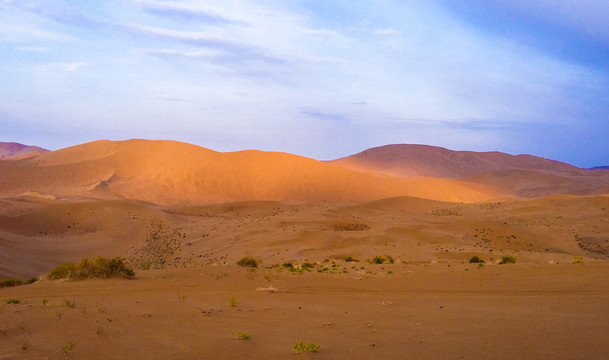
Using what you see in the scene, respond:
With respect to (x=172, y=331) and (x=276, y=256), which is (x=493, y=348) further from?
(x=276, y=256)

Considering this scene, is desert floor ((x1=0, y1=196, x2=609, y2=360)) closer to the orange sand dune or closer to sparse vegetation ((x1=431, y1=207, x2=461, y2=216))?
sparse vegetation ((x1=431, y1=207, x2=461, y2=216))

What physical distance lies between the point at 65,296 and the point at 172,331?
15.0ft

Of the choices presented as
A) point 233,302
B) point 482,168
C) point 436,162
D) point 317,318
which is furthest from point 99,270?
point 482,168

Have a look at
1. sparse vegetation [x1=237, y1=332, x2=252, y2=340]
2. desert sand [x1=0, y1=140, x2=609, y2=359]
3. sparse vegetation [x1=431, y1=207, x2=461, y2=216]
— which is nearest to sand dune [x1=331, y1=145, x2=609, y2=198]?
desert sand [x1=0, y1=140, x2=609, y2=359]

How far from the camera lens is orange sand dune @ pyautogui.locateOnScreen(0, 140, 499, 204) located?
63.8 m

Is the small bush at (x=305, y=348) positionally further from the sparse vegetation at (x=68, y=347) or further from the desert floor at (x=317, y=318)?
the sparse vegetation at (x=68, y=347)

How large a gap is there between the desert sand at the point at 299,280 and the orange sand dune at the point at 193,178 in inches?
26.4

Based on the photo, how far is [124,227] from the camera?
35.7 meters

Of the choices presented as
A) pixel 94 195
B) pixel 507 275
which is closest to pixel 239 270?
pixel 507 275

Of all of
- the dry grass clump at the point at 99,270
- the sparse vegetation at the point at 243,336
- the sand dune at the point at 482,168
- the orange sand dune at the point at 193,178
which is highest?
the sand dune at the point at 482,168

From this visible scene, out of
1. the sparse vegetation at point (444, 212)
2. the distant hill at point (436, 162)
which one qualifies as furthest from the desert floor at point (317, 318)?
the distant hill at point (436, 162)

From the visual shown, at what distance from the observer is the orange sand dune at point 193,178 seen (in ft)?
209

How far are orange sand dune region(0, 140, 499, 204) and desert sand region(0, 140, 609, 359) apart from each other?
2.20ft

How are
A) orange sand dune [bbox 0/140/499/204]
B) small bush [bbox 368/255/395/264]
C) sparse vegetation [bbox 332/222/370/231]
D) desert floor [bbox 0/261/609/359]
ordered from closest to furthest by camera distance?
desert floor [bbox 0/261/609/359]
small bush [bbox 368/255/395/264]
sparse vegetation [bbox 332/222/370/231]
orange sand dune [bbox 0/140/499/204]
